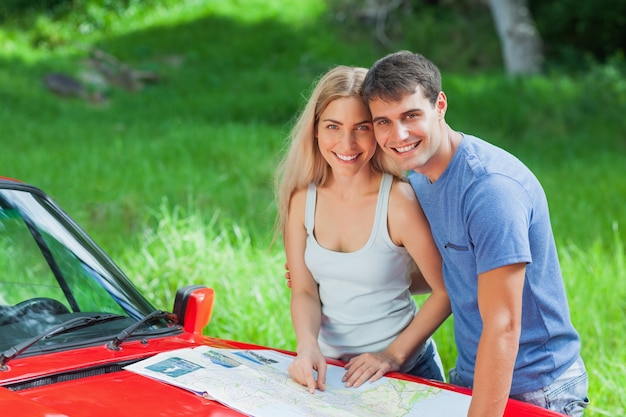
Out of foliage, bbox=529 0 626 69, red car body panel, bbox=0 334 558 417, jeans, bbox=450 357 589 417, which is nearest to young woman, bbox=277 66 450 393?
jeans, bbox=450 357 589 417

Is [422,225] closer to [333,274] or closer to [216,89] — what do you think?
[333,274]

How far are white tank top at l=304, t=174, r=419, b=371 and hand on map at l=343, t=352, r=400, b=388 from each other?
0.44ft

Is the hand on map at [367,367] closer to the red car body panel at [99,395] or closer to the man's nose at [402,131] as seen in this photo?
the red car body panel at [99,395]

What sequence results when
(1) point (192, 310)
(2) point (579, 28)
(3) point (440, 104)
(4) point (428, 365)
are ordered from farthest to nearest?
1. (2) point (579, 28)
2. (4) point (428, 365)
3. (1) point (192, 310)
4. (3) point (440, 104)

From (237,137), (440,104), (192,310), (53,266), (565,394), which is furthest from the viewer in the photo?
(237,137)

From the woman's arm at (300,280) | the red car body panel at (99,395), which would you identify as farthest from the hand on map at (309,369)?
the red car body panel at (99,395)

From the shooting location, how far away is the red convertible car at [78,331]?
87.9 inches

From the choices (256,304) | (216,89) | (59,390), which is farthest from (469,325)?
(216,89)

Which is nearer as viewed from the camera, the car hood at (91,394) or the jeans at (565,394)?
the car hood at (91,394)

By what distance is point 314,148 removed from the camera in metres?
3.12

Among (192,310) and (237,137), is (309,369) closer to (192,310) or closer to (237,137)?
(192,310)

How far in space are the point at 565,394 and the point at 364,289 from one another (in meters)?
0.72

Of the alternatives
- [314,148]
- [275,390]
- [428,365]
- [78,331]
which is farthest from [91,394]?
[428,365]

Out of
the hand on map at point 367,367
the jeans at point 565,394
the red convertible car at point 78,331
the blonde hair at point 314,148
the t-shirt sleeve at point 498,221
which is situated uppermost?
the blonde hair at point 314,148
